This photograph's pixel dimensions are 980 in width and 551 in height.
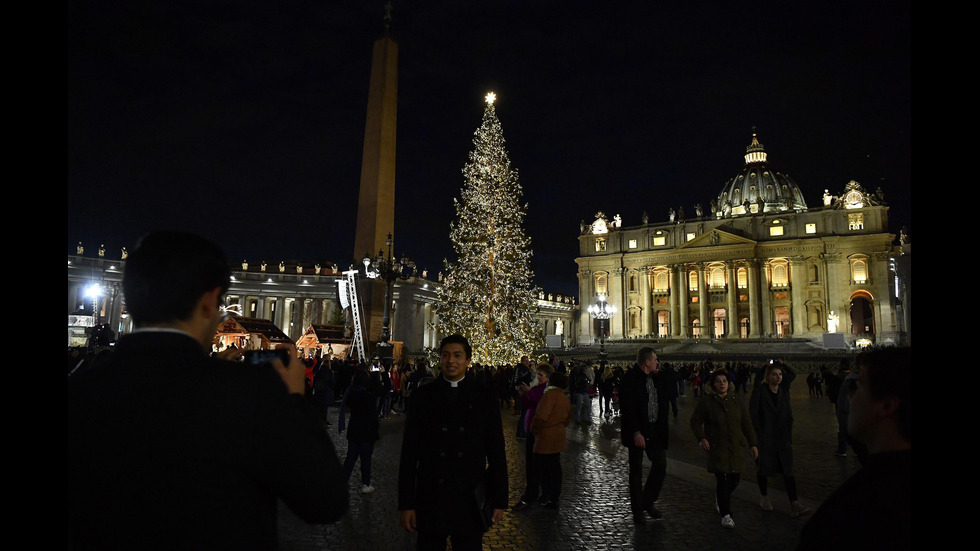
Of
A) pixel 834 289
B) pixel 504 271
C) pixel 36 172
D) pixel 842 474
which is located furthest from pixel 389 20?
pixel 834 289

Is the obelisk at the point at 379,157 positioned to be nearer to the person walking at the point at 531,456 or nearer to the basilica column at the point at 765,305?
the person walking at the point at 531,456

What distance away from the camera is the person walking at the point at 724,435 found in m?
6.63

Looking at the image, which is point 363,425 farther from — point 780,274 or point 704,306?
point 780,274

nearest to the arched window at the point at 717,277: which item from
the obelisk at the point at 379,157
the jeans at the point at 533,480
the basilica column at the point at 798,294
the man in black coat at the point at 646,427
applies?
the basilica column at the point at 798,294

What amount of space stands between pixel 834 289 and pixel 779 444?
66.8 m

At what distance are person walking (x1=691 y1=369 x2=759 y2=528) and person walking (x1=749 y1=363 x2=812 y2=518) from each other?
298 mm

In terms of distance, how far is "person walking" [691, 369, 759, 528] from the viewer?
6629mm

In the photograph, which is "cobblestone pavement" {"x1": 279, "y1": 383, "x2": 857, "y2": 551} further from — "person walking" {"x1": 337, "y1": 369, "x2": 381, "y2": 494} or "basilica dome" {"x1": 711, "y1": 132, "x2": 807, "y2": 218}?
"basilica dome" {"x1": 711, "y1": 132, "x2": 807, "y2": 218}

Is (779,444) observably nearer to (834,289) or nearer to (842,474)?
(842,474)

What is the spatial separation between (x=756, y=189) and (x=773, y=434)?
3645 inches

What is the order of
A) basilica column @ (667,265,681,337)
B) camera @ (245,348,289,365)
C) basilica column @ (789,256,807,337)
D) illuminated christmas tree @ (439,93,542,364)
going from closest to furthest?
camera @ (245,348,289,365), illuminated christmas tree @ (439,93,542,364), basilica column @ (789,256,807,337), basilica column @ (667,265,681,337)

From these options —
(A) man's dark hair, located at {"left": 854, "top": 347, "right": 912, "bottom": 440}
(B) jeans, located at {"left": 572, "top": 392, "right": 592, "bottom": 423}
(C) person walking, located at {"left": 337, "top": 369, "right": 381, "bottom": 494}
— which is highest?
(A) man's dark hair, located at {"left": 854, "top": 347, "right": 912, "bottom": 440}

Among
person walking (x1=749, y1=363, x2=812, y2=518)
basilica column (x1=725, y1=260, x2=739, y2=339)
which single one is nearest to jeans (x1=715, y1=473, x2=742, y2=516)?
person walking (x1=749, y1=363, x2=812, y2=518)

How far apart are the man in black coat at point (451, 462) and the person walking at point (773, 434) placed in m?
4.48
